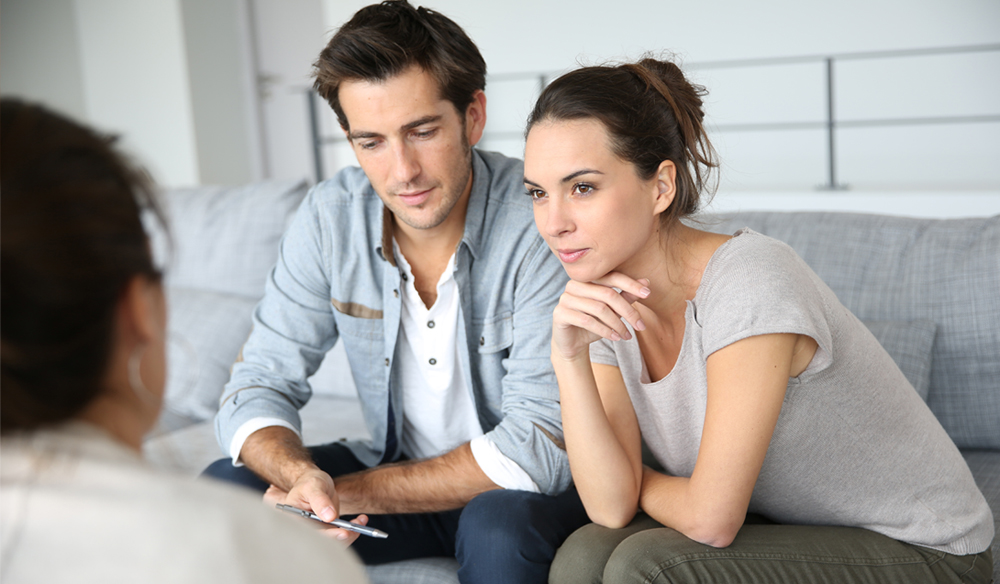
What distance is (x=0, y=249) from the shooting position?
1.64 feet

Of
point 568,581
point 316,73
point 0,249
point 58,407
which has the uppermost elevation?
point 316,73

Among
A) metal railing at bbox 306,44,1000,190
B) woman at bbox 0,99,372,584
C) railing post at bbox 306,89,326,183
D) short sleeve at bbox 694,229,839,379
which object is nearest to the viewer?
woman at bbox 0,99,372,584

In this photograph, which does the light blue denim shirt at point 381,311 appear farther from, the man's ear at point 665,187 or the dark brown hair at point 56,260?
the dark brown hair at point 56,260

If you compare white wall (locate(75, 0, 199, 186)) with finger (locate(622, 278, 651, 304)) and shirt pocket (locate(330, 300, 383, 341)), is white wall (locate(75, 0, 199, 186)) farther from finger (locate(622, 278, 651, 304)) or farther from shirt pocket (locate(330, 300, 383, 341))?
finger (locate(622, 278, 651, 304))

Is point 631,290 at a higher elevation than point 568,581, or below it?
higher

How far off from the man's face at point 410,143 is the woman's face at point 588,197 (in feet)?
0.93

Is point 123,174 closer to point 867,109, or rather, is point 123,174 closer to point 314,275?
point 314,275

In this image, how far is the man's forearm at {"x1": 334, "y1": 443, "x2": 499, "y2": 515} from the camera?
1375 mm

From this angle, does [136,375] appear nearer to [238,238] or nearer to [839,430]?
[839,430]

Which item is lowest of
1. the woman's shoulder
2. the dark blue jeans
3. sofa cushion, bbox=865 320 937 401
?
the dark blue jeans

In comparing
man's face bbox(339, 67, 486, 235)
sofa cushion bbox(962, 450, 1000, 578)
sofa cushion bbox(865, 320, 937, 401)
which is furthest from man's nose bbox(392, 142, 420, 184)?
sofa cushion bbox(962, 450, 1000, 578)

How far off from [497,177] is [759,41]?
12.0ft

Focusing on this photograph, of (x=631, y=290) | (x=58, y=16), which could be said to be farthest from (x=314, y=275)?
(x=58, y=16)

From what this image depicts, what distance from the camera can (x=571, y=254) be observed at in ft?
4.00
